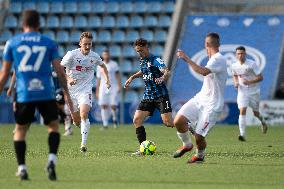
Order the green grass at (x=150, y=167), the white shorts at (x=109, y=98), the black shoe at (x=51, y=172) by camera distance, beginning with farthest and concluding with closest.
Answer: the white shorts at (x=109, y=98) < the black shoe at (x=51, y=172) < the green grass at (x=150, y=167)

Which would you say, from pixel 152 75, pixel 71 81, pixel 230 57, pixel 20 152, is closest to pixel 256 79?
pixel 152 75

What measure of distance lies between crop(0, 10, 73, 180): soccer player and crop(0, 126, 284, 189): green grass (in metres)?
0.45

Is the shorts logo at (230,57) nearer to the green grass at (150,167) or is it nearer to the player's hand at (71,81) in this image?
the green grass at (150,167)

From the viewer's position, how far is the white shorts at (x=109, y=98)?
92.9 feet

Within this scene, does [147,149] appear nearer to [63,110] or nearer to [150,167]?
[150,167]

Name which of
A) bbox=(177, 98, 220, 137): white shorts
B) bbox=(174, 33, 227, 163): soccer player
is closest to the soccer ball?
bbox=(174, 33, 227, 163): soccer player

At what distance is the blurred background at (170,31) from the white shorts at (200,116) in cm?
1692

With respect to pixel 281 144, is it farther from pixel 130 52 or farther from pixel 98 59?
pixel 130 52

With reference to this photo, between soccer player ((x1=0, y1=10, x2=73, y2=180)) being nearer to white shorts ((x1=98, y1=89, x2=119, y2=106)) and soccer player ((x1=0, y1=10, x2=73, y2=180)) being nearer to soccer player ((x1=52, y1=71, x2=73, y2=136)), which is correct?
soccer player ((x1=52, y1=71, x2=73, y2=136))

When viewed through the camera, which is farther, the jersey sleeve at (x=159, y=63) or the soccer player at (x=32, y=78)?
the jersey sleeve at (x=159, y=63)

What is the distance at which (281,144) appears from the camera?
18531 millimetres

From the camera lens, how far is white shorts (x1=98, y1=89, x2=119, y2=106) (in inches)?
1115

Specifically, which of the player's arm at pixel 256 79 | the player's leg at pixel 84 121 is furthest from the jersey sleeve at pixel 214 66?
the player's arm at pixel 256 79

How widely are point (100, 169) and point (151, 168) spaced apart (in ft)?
2.48
